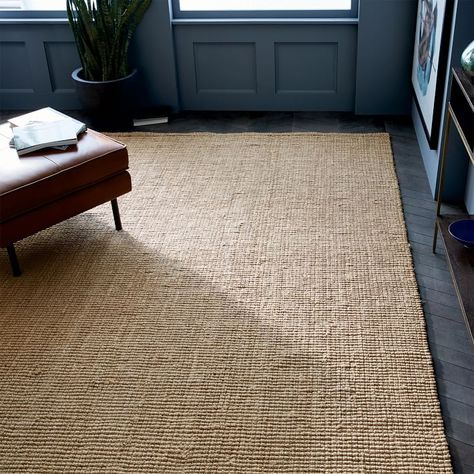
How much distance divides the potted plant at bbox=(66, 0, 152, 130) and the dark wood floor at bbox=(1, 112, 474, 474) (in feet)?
0.65

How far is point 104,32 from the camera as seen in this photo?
3.03 metres

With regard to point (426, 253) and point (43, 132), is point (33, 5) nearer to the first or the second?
point (43, 132)

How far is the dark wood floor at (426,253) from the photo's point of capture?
5.17 ft

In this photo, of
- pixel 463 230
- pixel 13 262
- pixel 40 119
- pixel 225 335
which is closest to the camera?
pixel 225 335

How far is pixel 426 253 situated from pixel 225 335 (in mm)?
777

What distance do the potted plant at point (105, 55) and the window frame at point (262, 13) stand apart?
21 centimetres

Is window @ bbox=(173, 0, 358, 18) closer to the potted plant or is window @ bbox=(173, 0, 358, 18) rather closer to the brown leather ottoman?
the potted plant

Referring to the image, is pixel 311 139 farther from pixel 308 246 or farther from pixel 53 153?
pixel 53 153

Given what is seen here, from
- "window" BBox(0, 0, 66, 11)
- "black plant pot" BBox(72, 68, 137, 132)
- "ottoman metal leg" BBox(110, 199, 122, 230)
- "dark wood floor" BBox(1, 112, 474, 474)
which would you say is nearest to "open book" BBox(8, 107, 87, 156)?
"ottoman metal leg" BBox(110, 199, 122, 230)

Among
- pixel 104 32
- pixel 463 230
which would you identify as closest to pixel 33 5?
pixel 104 32

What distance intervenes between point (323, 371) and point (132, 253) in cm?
85

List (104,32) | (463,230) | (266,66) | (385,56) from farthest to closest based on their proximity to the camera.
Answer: (266,66) < (385,56) < (104,32) < (463,230)

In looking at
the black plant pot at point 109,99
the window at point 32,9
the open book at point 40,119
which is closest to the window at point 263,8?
the black plant pot at point 109,99

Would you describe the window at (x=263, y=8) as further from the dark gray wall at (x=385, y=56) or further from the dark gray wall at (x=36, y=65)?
the dark gray wall at (x=36, y=65)
